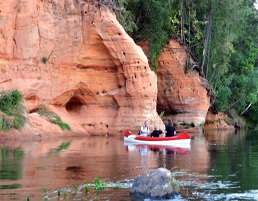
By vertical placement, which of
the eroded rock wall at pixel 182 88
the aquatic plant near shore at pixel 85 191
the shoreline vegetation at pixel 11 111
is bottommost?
the aquatic plant near shore at pixel 85 191

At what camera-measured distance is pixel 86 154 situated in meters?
21.4

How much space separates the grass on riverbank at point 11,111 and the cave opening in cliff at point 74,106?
7.48 m

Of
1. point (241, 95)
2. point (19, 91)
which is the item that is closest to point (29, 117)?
point (19, 91)

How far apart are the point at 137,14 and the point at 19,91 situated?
16.5 metres

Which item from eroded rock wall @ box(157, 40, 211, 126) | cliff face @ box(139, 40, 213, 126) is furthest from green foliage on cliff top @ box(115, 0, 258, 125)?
eroded rock wall @ box(157, 40, 211, 126)

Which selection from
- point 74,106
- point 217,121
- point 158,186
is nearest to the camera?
point 158,186

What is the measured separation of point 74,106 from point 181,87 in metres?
13.3

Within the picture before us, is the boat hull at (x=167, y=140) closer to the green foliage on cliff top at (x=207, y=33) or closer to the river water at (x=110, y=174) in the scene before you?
the river water at (x=110, y=174)

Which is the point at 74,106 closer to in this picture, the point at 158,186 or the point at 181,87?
the point at 181,87

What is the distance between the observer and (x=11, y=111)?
103 ft

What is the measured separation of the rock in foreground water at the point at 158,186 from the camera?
11117 mm

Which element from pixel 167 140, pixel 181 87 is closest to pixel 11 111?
pixel 167 140

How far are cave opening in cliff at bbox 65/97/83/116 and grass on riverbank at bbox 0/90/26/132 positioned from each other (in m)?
7.48

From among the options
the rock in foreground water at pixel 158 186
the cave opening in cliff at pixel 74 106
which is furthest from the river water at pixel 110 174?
the cave opening in cliff at pixel 74 106
